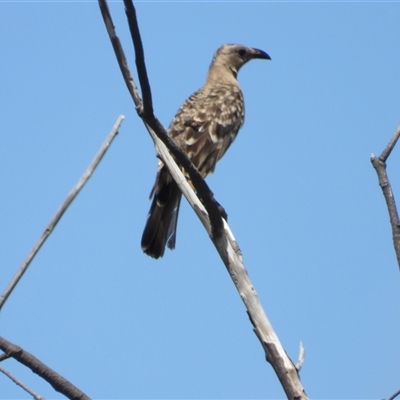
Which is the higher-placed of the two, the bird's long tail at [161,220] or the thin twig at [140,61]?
the thin twig at [140,61]

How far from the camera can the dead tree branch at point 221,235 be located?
8.87 feet

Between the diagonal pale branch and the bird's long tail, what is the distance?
2.33 meters

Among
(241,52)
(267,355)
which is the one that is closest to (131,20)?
(267,355)

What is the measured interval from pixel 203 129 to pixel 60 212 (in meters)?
3.68

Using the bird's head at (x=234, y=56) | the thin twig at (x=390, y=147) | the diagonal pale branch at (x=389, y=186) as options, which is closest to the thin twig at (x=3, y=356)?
the diagonal pale branch at (x=389, y=186)

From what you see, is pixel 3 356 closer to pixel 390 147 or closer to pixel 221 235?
pixel 221 235

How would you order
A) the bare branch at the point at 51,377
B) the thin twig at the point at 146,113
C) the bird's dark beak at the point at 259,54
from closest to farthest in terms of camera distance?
the bare branch at the point at 51,377 < the thin twig at the point at 146,113 < the bird's dark beak at the point at 259,54

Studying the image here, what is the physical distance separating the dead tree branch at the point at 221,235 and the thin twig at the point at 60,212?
321mm

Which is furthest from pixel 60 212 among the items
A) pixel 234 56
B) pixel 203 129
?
pixel 234 56

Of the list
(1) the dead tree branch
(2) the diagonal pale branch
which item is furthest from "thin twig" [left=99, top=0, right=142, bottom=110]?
(2) the diagonal pale branch

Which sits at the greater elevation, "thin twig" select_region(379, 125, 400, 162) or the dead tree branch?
"thin twig" select_region(379, 125, 400, 162)

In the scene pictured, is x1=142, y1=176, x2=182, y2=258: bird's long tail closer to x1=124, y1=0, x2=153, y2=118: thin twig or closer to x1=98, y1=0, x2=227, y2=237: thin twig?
x1=98, y1=0, x2=227, y2=237: thin twig

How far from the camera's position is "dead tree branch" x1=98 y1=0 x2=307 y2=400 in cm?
271

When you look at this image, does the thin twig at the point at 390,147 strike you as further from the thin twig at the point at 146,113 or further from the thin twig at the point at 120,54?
the thin twig at the point at 120,54
